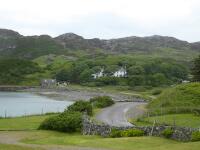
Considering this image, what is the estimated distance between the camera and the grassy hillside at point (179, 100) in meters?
64.8

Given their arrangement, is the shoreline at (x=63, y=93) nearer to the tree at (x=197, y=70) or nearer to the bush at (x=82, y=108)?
the tree at (x=197, y=70)

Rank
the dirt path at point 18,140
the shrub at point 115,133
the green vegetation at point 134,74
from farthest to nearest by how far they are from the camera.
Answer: the green vegetation at point 134,74 → the shrub at point 115,133 → the dirt path at point 18,140

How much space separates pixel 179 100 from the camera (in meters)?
71.4

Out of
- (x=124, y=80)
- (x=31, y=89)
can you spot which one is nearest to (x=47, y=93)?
(x=31, y=89)

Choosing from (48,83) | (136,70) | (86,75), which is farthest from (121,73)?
(48,83)

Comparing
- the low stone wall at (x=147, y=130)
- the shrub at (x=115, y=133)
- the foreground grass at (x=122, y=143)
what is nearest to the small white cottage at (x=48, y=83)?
the low stone wall at (x=147, y=130)

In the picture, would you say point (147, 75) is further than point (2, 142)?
Yes

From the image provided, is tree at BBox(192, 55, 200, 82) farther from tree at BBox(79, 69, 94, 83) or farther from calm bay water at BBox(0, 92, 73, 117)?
tree at BBox(79, 69, 94, 83)

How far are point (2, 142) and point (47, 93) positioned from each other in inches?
5041

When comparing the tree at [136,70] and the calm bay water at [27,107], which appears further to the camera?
the tree at [136,70]

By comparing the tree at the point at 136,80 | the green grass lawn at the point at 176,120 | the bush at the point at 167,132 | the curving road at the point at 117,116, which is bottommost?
the curving road at the point at 117,116

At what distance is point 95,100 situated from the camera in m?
83.4

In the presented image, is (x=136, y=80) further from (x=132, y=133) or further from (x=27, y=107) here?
(x=132, y=133)

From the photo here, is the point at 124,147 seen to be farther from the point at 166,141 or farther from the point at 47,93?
the point at 47,93
